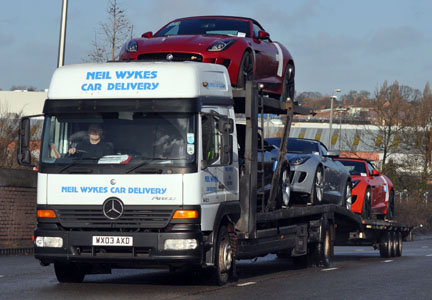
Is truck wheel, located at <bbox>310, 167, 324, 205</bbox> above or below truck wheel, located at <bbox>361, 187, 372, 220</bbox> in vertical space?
above

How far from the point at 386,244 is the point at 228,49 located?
11412 mm

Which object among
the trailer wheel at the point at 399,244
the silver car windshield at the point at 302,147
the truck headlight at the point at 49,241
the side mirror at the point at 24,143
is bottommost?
the trailer wheel at the point at 399,244

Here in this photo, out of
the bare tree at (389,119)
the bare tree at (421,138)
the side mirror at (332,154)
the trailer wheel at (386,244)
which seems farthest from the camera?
the bare tree at (421,138)

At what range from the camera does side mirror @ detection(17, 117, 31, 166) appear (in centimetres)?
1108

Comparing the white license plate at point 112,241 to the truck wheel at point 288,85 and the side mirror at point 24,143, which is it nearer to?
the side mirror at point 24,143

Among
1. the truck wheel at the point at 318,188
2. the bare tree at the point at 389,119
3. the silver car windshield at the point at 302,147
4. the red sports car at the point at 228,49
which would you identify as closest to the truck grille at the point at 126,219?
the red sports car at the point at 228,49

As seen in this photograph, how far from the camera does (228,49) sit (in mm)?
12695

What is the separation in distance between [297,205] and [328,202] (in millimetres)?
1784

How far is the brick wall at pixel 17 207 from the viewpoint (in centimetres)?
2100

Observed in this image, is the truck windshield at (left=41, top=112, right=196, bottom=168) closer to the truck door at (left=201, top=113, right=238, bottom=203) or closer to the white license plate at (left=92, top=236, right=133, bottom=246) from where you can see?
the truck door at (left=201, top=113, right=238, bottom=203)

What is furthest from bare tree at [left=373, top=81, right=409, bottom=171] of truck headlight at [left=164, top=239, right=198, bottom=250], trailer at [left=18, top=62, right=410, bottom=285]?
truck headlight at [left=164, top=239, right=198, bottom=250]

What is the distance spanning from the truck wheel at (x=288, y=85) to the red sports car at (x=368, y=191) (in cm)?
581

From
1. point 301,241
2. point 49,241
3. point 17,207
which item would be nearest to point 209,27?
point 301,241

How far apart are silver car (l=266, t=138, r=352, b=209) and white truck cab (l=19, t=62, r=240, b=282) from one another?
3.48 m
